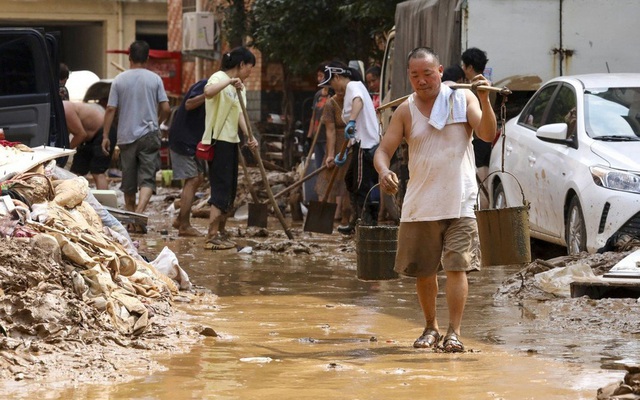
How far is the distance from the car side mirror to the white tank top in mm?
3386

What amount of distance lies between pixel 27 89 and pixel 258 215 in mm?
3507

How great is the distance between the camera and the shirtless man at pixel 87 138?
50.0 feet

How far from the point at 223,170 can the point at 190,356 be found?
627 cm

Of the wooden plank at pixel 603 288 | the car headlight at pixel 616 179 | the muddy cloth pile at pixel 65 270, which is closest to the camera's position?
the muddy cloth pile at pixel 65 270

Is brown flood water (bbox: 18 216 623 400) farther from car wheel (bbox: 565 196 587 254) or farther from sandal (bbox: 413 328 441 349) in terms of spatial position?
car wheel (bbox: 565 196 587 254)

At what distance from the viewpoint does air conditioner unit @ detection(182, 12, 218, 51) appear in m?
31.0

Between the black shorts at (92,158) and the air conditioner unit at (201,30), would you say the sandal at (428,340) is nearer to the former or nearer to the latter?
the black shorts at (92,158)

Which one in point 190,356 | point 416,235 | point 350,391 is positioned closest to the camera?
point 350,391

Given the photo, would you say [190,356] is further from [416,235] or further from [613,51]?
[613,51]

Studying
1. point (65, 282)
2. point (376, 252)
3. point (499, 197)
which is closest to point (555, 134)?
point (499, 197)

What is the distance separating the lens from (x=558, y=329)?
8.14m

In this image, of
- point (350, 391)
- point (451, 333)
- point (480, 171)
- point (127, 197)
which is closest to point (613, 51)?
point (480, 171)

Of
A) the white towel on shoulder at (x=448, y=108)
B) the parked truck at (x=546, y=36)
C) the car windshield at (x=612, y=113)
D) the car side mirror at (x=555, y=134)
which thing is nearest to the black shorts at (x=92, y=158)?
the parked truck at (x=546, y=36)

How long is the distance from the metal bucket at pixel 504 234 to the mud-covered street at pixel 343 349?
0.49 m
